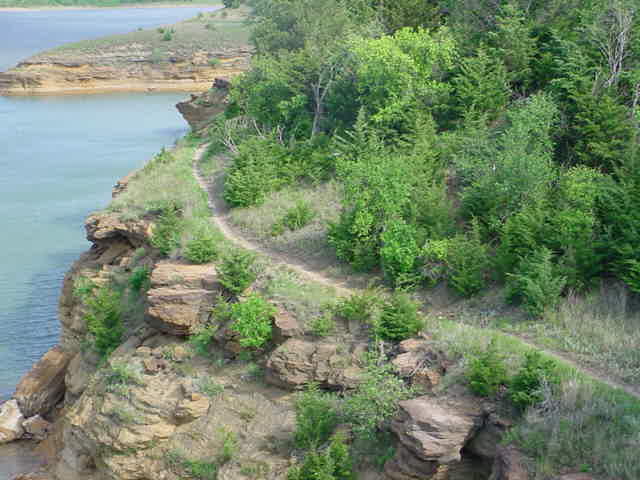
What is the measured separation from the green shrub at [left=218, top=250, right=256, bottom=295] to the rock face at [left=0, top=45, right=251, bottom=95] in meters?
65.6

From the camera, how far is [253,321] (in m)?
19.6

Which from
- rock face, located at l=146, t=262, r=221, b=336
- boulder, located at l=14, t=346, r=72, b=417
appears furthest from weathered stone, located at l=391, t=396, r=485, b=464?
boulder, located at l=14, t=346, r=72, b=417

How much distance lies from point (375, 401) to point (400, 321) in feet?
6.82

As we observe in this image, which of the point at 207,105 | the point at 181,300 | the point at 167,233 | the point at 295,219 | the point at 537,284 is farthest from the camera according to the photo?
the point at 207,105

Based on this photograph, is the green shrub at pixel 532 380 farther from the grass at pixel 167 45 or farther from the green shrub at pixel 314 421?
the grass at pixel 167 45

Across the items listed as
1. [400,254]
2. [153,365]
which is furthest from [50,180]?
[400,254]

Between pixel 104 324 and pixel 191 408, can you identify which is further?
pixel 104 324

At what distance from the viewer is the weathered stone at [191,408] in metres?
19.2

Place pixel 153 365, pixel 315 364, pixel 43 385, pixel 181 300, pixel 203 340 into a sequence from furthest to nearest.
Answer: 1. pixel 43 385
2. pixel 181 300
3. pixel 203 340
4. pixel 153 365
5. pixel 315 364

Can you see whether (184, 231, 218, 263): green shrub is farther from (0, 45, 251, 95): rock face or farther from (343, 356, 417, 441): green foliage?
→ (0, 45, 251, 95): rock face

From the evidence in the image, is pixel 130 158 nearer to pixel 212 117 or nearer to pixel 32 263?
pixel 212 117

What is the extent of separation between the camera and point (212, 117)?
4359 centimetres

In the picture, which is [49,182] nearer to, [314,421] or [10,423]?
[10,423]

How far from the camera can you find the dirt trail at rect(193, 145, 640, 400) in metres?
15.2
